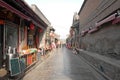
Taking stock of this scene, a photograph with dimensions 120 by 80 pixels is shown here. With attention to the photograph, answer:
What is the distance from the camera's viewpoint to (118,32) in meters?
11.1

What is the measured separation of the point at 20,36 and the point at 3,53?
3147 millimetres

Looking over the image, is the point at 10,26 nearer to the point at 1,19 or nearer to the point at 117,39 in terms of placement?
the point at 1,19

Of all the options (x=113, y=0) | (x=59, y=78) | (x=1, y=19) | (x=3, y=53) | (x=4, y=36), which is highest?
(x=113, y=0)

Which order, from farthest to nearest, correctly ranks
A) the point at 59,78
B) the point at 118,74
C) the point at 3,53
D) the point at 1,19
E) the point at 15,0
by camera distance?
the point at 3,53 < the point at 1,19 < the point at 59,78 < the point at 15,0 < the point at 118,74

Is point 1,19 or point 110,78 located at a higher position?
point 1,19

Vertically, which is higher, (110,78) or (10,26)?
(10,26)

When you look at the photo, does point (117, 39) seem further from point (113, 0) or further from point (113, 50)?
point (113, 0)

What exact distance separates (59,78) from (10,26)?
4.73m

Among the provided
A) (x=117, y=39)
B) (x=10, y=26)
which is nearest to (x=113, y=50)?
(x=117, y=39)

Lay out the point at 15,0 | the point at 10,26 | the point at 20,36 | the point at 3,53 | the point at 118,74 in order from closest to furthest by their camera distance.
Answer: the point at 118,74 < the point at 15,0 < the point at 3,53 < the point at 10,26 < the point at 20,36

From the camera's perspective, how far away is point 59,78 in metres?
9.55

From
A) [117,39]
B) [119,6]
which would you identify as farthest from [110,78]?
[119,6]

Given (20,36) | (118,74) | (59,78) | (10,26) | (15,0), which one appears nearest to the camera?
(118,74)

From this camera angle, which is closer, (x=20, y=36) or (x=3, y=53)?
(x=3, y=53)
